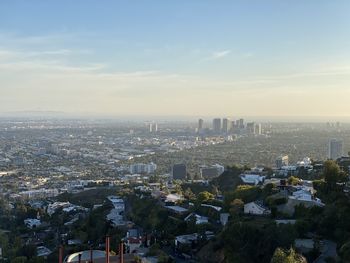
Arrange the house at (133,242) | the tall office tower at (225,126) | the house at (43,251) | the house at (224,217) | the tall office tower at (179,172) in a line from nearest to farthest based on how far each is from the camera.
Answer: the house at (133,242) < the house at (224,217) < the house at (43,251) < the tall office tower at (179,172) < the tall office tower at (225,126)

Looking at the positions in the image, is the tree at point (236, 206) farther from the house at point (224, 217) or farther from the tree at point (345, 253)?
Result: the tree at point (345, 253)

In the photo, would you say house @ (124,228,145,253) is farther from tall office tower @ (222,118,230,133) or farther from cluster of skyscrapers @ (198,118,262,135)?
tall office tower @ (222,118,230,133)

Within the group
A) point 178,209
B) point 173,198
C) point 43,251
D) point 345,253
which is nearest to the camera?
point 345,253

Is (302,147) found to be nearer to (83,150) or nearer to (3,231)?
(83,150)

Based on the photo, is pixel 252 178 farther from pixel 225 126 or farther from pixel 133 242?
pixel 225 126

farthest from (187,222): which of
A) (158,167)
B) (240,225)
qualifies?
(158,167)

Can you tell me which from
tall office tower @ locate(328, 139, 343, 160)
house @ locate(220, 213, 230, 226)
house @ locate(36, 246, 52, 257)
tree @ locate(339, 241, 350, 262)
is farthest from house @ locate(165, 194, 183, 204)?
tall office tower @ locate(328, 139, 343, 160)

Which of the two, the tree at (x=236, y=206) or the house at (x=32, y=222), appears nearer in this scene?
the tree at (x=236, y=206)

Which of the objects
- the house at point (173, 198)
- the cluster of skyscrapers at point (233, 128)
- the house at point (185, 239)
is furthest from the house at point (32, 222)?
the cluster of skyscrapers at point (233, 128)

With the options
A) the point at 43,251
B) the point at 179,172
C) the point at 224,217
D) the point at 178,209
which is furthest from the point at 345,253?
the point at 179,172
